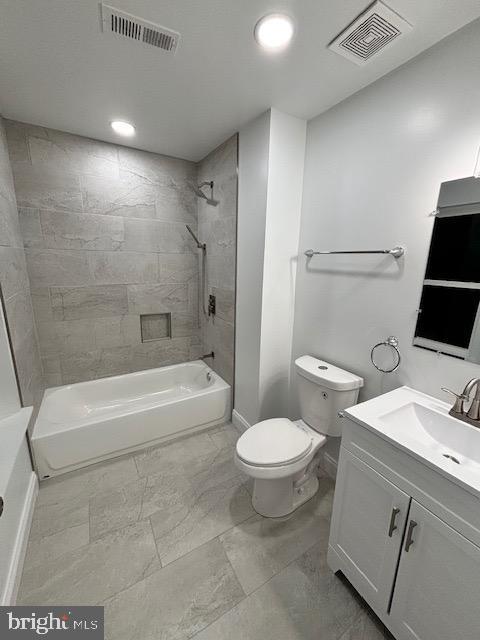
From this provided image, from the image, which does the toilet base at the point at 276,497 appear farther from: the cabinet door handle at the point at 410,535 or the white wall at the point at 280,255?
the cabinet door handle at the point at 410,535

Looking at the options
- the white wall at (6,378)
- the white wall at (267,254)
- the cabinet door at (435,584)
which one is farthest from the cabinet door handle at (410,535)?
the white wall at (6,378)

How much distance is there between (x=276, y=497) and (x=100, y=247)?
7.63ft

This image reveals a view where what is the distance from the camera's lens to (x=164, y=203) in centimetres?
253

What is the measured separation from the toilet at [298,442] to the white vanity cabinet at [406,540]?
0.33 meters

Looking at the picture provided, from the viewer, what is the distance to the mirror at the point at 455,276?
1102 millimetres

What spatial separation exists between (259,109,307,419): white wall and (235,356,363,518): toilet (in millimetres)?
347

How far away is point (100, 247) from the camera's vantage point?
2328 millimetres

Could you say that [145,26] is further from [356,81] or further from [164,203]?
[164,203]

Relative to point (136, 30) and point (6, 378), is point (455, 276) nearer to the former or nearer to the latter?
point (136, 30)

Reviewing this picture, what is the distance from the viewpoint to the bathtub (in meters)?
1.79

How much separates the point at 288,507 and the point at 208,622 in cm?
65

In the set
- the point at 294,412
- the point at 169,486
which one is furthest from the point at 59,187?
the point at 294,412

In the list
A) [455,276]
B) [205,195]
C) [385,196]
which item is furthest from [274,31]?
[205,195]

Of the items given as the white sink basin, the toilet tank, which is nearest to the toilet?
the toilet tank
